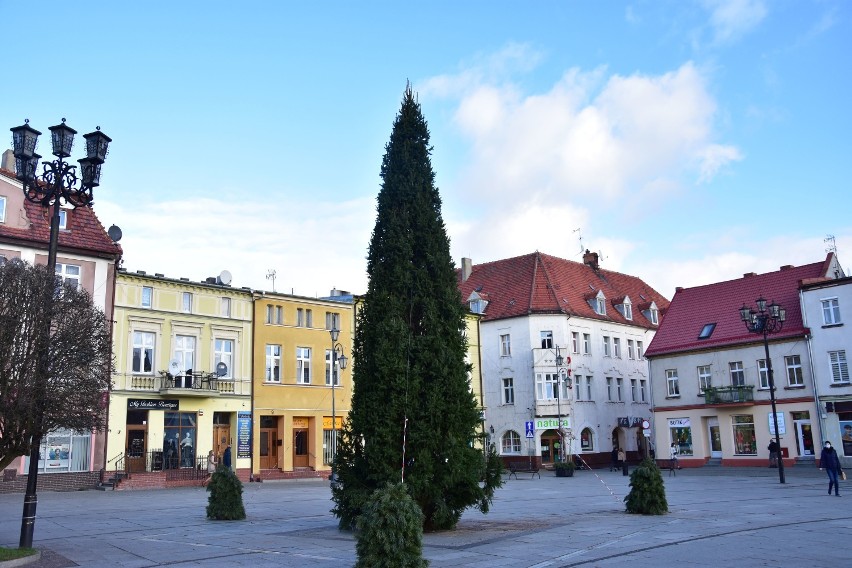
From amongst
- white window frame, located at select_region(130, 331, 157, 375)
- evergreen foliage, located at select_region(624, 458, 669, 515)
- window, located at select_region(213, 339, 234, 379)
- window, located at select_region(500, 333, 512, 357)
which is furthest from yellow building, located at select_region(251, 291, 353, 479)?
evergreen foliage, located at select_region(624, 458, 669, 515)

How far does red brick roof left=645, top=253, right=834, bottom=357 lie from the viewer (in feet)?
146

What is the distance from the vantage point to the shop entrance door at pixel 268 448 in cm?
3991

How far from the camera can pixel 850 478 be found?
34.7 m

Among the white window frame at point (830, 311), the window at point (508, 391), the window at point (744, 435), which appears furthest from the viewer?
the window at point (508, 391)

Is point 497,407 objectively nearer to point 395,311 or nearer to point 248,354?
point 248,354

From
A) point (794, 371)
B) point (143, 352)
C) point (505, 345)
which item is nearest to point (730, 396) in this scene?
point (794, 371)

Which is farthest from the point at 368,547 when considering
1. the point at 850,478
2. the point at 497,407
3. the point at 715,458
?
the point at 497,407

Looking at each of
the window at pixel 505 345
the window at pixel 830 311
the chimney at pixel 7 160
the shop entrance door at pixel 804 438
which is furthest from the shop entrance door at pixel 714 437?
the chimney at pixel 7 160

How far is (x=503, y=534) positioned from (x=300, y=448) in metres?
27.8

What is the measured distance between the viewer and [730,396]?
44781 millimetres

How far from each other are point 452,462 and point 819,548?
664 cm

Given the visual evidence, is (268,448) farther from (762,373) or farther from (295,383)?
(762,373)

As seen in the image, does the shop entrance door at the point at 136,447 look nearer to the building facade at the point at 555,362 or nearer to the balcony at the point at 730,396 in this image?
the building facade at the point at 555,362

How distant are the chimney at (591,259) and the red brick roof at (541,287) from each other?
24.7 inches
